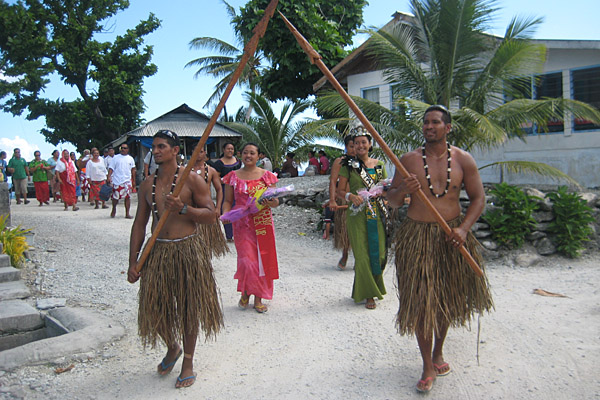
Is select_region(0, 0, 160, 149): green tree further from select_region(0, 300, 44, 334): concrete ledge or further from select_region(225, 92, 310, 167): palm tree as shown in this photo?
select_region(0, 300, 44, 334): concrete ledge

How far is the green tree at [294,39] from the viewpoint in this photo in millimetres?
17547

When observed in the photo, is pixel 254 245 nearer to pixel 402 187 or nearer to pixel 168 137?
pixel 168 137

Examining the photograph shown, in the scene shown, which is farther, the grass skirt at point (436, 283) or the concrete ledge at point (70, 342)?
the concrete ledge at point (70, 342)

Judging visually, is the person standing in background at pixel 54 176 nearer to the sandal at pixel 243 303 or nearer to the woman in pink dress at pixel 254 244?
the woman in pink dress at pixel 254 244

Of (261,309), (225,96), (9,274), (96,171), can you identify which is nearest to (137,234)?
(225,96)

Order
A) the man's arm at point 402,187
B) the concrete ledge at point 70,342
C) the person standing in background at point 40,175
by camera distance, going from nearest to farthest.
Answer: the man's arm at point 402,187, the concrete ledge at point 70,342, the person standing in background at point 40,175

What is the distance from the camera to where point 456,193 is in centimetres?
347

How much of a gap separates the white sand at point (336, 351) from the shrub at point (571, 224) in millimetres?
646

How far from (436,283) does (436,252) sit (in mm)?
210

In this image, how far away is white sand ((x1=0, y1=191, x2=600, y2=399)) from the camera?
344cm

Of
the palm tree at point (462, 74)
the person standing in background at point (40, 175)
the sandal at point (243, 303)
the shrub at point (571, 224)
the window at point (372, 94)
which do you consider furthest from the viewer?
the person standing in background at point (40, 175)

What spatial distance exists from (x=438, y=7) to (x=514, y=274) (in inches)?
203

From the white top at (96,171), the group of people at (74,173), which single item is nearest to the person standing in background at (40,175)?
the group of people at (74,173)

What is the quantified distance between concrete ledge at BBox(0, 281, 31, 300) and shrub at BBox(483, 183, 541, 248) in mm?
6240
